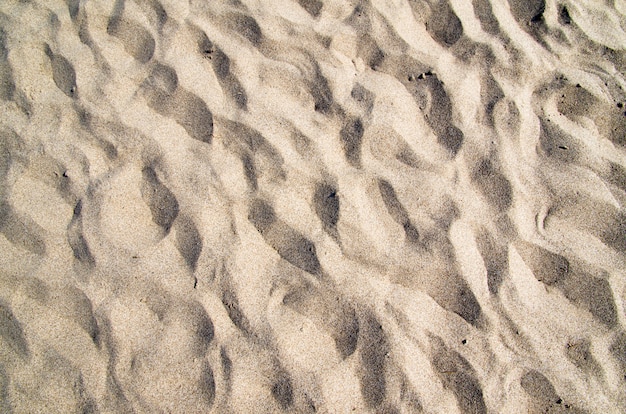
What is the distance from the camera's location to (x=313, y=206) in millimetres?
1909

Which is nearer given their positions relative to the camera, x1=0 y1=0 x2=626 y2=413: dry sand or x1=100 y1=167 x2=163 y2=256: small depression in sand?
x1=0 y1=0 x2=626 y2=413: dry sand

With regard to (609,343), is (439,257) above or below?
below

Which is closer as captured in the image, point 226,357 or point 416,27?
point 226,357

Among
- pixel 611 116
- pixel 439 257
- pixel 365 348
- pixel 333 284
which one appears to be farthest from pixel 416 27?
pixel 365 348

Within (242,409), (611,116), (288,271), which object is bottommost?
(242,409)

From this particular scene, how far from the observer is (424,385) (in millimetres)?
1645

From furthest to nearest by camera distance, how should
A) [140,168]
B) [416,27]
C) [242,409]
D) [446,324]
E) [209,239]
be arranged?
1. [416,27]
2. [140,168]
3. [209,239]
4. [446,324]
5. [242,409]

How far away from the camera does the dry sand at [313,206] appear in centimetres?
166

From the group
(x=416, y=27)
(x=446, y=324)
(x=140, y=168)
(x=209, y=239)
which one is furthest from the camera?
(x=416, y=27)

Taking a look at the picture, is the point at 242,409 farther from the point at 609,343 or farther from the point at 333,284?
the point at 609,343

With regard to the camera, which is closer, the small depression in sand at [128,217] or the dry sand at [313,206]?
the dry sand at [313,206]

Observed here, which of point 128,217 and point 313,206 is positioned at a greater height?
point 313,206

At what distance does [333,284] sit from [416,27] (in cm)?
133

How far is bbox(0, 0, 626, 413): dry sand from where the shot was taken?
65.3 inches
